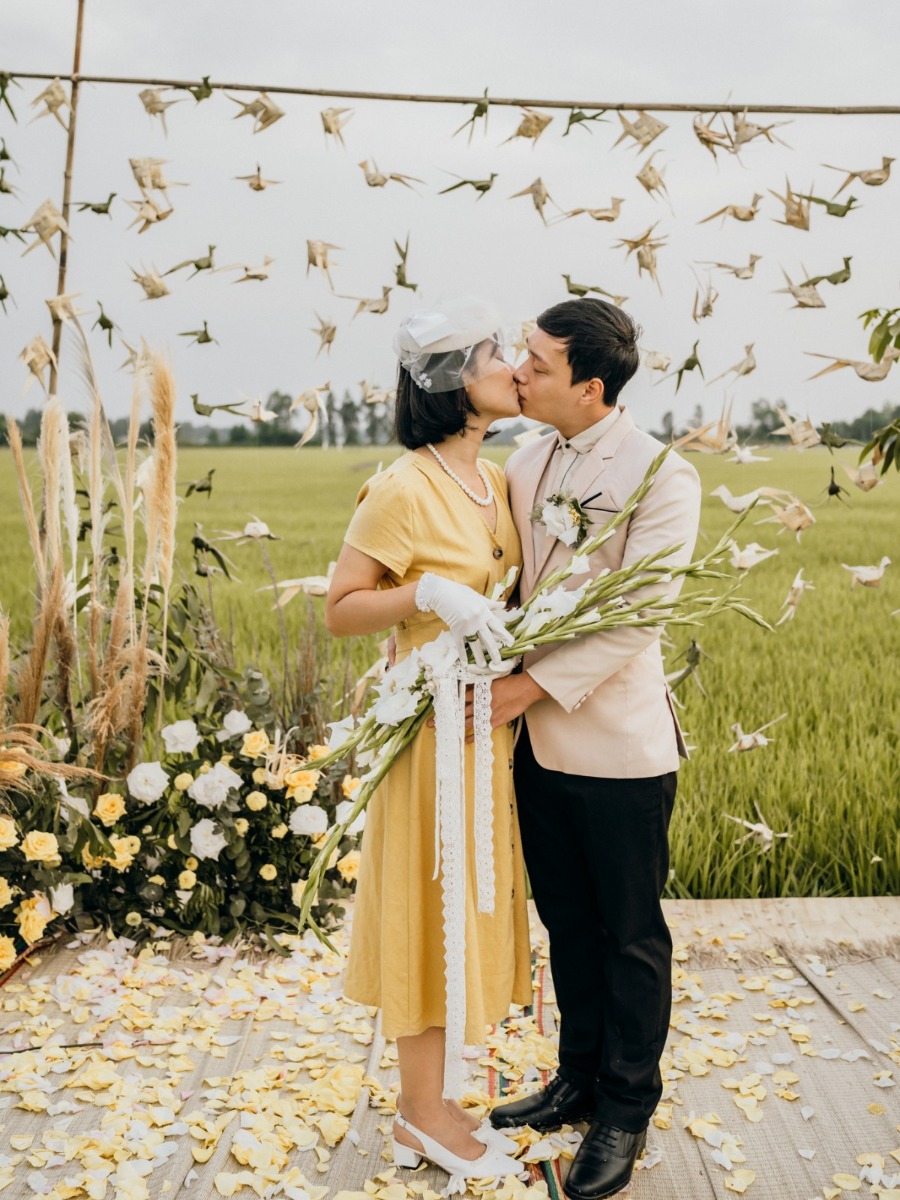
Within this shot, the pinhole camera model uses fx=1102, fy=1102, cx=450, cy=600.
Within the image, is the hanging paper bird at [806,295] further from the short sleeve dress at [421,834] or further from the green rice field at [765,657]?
the short sleeve dress at [421,834]

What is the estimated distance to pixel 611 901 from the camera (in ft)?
6.89

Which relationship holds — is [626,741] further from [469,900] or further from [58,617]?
[58,617]

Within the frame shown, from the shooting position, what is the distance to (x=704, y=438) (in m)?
2.46

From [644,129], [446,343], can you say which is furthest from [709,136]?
[446,343]

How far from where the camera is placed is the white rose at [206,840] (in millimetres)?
3039

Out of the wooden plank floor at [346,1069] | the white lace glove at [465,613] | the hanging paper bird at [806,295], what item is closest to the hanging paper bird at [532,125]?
the hanging paper bird at [806,295]

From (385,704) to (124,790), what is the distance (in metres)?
1.49

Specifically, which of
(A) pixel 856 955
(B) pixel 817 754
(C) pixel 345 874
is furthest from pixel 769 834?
(C) pixel 345 874

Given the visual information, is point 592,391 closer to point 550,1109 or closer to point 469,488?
point 469,488

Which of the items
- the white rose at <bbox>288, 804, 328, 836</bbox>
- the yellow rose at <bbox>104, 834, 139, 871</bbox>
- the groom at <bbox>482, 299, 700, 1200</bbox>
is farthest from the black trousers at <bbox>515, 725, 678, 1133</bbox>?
the yellow rose at <bbox>104, 834, 139, 871</bbox>

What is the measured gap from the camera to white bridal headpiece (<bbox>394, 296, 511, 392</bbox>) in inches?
76.0

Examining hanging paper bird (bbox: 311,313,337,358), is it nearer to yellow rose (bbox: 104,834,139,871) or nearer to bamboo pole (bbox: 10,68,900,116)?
bamboo pole (bbox: 10,68,900,116)

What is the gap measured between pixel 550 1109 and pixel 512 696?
933 mm

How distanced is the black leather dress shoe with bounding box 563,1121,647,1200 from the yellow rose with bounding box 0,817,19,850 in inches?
64.1
